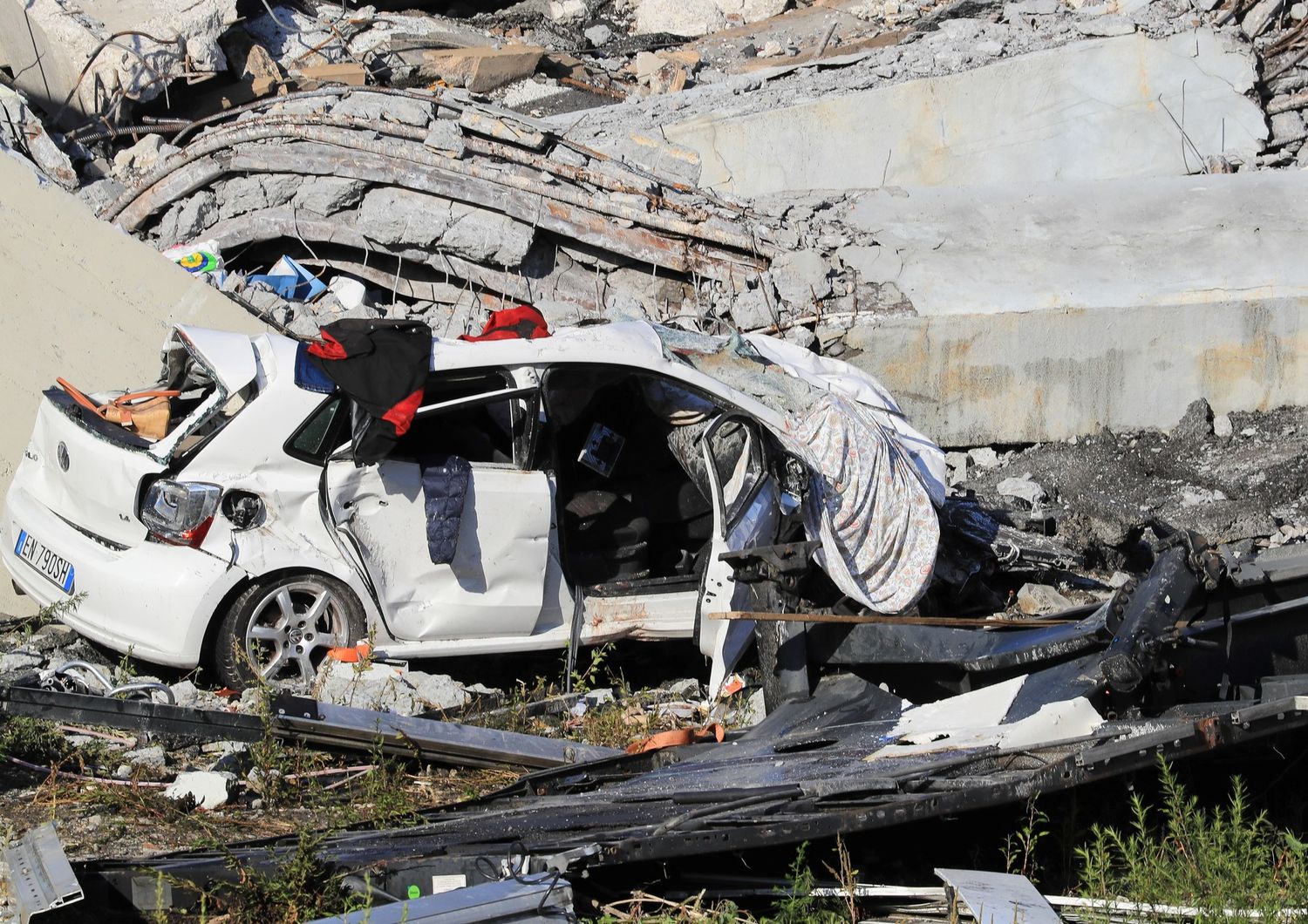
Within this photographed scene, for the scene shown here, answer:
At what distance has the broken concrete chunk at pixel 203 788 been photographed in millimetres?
5203

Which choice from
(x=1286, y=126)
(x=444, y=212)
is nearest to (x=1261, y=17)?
(x=1286, y=126)

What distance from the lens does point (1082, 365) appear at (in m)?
9.34

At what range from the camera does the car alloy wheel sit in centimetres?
607

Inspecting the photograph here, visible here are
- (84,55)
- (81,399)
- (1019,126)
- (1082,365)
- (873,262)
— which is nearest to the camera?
(81,399)

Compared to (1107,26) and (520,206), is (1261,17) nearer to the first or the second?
(1107,26)

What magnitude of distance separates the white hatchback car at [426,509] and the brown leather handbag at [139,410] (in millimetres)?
95

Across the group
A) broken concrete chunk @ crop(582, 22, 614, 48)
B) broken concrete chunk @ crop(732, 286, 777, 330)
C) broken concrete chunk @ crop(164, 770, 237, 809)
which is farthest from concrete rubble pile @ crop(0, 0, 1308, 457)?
broken concrete chunk @ crop(164, 770, 237, 809)

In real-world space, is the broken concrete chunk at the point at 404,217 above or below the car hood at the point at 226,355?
above

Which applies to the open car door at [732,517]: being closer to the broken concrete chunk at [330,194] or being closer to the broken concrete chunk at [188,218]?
the broken concrete chunk at [330,194]

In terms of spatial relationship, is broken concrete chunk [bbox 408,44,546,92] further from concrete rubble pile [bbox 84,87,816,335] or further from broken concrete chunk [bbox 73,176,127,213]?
broken concrete chunk [bbox 73,176,127,213]

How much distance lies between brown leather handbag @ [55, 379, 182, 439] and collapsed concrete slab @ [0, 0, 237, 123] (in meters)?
6.05

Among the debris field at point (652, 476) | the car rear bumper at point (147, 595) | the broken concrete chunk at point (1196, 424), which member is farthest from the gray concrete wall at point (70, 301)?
the broken concrete chunk at point (1196, 424)

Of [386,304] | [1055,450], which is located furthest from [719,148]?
[1055,450]

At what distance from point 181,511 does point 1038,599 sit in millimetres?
4184
